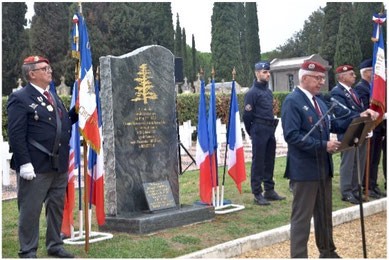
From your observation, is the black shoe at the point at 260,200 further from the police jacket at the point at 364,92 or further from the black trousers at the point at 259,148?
the police jacket at the point at 364,92

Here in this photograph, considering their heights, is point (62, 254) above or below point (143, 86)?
below

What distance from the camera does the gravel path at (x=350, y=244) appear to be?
21.1 ft

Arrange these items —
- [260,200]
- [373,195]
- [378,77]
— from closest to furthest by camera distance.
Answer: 1. [378,77]
2. [260,200]
3. [373,195]

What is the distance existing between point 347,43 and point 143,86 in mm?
36829

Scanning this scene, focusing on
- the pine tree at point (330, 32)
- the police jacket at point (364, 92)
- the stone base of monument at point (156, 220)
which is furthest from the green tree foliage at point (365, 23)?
the stone base of monument at point (156, 220)

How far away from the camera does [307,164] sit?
5617 millimetres

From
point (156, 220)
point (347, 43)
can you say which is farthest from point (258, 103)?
point (347, 43)

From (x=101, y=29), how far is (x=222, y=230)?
34.7 m

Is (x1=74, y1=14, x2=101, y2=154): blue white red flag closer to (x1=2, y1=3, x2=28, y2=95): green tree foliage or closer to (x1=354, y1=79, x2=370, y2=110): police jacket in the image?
(x1=354, y1=79, x2=370, y2=110): police jacket

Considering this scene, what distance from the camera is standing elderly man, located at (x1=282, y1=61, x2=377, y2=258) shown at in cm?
557

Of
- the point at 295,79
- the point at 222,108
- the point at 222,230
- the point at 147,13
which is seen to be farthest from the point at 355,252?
the point at 295,79

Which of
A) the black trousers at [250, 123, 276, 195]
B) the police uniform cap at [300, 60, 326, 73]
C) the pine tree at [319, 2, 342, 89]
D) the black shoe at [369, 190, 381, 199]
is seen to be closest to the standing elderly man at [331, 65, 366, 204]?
the black shoe at [369, 190, 381, 199]

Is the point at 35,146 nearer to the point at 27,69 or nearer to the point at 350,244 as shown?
the point at 27,69

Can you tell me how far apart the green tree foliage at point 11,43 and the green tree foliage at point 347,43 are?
70.2ft
